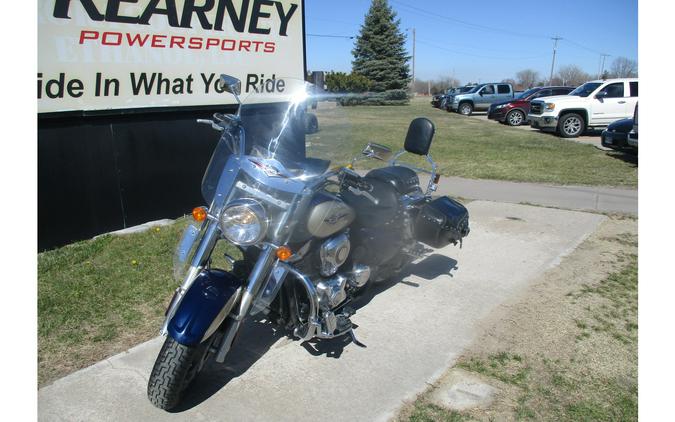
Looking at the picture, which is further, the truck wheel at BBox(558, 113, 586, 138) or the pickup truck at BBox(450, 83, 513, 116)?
the pickup truck at BBox(450, 83, 513, 116)

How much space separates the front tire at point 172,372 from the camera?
2635mm

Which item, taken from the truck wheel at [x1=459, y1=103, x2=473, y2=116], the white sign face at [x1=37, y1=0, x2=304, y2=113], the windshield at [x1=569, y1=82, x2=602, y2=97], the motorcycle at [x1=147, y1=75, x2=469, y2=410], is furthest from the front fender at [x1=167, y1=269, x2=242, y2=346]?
the truck wheel at [x1=459, y1=103, x2=473, y2=116]

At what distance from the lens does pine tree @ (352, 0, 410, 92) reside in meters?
39.2

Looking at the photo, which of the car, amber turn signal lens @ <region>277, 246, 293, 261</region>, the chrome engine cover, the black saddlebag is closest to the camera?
amber turn signal lens @ <region>277, 246, 293, 261</region>

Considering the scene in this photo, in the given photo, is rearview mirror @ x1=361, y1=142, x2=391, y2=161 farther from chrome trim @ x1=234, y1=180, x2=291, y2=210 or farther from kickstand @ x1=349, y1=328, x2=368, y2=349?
kickstand @ x1=349, y1=328, x2=368, y2=349

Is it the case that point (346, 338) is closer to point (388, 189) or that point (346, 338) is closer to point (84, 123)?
point (388, 189)

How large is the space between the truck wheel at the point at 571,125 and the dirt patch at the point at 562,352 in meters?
12.7

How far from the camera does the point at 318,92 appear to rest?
335 centimetres

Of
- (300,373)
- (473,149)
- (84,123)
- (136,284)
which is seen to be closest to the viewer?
(300,373)

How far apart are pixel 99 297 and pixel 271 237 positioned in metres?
2.26

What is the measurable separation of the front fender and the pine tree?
124ft

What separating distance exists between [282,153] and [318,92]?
590 mm

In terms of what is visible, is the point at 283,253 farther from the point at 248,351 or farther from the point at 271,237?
the point at 248,351
